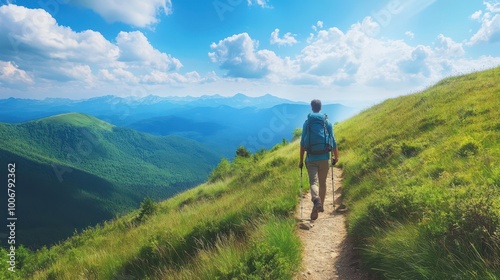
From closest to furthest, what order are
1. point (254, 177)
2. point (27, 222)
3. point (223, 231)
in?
point (223, 231) < point (254, 177) < point (27, 222)

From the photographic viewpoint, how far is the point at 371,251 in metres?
5.36

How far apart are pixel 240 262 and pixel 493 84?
733 inches

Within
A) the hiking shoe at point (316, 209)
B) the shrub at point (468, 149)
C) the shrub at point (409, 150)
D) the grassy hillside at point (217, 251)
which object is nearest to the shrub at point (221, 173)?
the shrub at point (409, 150)

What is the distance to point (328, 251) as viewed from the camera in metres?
6.73

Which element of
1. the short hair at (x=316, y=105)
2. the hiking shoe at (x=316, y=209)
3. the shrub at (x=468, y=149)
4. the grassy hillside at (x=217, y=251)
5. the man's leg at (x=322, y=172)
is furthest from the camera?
the short hair at (x=316, y=105)

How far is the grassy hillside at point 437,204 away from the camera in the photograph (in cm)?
393

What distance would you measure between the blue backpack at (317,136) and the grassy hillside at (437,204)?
1.85 metres

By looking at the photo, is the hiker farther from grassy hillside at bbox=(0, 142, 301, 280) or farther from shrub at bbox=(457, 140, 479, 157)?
shrub at bbox=(457, 140, 479, 157)

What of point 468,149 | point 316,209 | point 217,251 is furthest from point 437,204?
point 217,251

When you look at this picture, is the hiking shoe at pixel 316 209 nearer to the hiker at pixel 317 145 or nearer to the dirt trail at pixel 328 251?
the dirt trail at pixel 328 251

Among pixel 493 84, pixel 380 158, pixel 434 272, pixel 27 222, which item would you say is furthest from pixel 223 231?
A: pixel 27 222

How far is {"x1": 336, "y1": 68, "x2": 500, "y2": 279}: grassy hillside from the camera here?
12.9 ft

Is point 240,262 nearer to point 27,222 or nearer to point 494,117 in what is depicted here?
point 494,117

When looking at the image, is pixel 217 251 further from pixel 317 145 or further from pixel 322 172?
pixel 317 145
